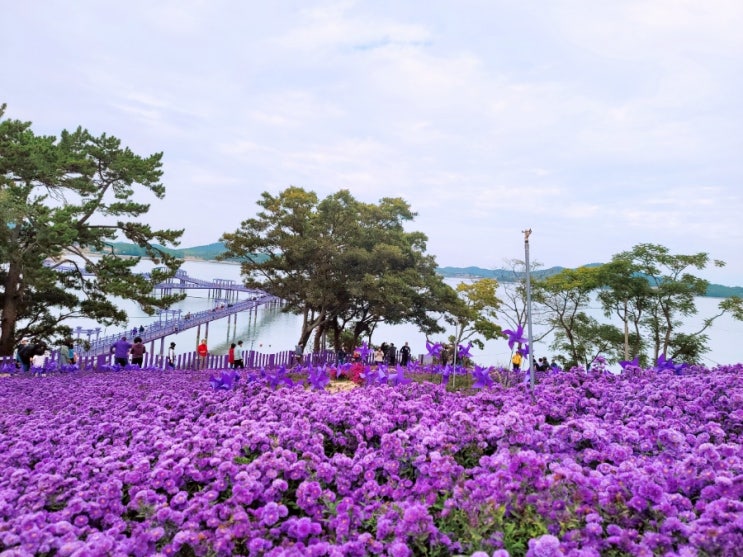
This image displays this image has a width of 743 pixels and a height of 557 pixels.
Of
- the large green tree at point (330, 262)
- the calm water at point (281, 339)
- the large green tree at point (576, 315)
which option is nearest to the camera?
the large green tree at point (330, 262)

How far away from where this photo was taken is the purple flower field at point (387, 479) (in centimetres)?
252

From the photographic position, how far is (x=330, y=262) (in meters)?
21.6

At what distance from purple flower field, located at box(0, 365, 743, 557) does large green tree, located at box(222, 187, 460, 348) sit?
51.1 ft

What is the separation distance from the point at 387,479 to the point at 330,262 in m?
18.3

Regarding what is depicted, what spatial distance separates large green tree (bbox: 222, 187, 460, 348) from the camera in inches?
823

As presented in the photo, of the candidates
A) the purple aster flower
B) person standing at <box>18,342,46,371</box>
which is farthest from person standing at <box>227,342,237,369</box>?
the purple aster flower

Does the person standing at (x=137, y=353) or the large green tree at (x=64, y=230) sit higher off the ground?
the large green tree at (x=64, y=230)

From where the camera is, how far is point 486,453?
3.99 meters

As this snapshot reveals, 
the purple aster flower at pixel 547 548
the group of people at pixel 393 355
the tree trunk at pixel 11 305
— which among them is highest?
the tree trunk at pixel 11 305

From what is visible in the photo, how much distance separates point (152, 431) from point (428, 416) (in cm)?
223

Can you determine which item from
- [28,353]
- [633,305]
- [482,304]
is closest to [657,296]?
[633,305]

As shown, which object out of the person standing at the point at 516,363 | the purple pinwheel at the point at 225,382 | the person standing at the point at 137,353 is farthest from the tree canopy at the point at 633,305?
the purple pinwheel at the point at 225,382

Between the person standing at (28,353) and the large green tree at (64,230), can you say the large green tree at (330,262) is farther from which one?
the person standing at (28,353)

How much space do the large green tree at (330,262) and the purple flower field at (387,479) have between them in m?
15.6
